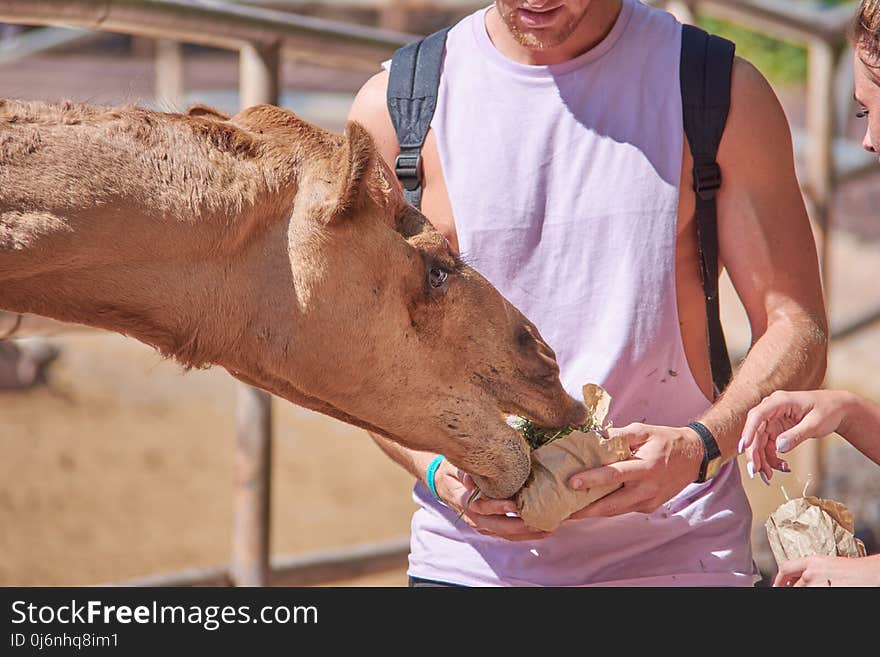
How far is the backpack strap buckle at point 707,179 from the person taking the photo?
7.88 ft

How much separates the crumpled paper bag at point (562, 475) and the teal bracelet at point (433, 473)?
0.21 m

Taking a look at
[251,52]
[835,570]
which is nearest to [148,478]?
[251,52]

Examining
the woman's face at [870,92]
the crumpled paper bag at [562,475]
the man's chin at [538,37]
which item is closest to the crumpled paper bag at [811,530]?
the crumpled paper bag at [562,475]

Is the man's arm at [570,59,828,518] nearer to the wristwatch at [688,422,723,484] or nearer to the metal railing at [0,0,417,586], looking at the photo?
the wristwatch at [688,422,723,484]

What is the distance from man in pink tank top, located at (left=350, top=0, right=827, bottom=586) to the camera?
2.39 meters

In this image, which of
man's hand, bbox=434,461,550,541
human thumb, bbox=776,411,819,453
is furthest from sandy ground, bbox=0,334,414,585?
human thumb, bbox=776,411,819,453

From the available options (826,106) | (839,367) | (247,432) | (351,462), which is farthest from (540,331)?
(839,367)

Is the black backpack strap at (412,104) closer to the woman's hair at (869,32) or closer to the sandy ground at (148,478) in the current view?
the woman's hair at (869,32)

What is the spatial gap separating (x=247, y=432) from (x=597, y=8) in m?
1.61

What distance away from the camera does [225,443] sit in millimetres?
7172

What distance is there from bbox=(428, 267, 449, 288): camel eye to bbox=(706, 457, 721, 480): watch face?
59 centimetres

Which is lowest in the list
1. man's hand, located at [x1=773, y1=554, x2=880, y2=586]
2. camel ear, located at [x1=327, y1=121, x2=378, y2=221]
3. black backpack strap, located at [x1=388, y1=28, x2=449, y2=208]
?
man's hand, located at [x1=773, y1=554, x2=880, y2=586]

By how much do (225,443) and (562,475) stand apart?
5.13 metres
